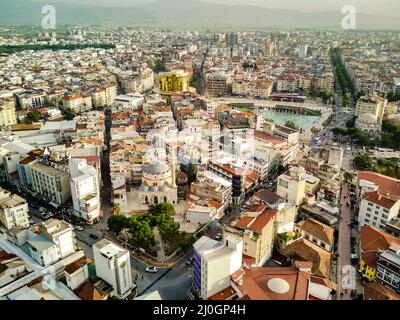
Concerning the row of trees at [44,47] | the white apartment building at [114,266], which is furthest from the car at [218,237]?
the row of trees at [44,47]

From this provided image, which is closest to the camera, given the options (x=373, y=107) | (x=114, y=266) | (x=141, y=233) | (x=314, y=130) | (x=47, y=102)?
(x=114, y=266)

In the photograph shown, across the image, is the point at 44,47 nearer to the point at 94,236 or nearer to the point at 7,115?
the point at 7,115

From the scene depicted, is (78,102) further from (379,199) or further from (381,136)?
(379,199)

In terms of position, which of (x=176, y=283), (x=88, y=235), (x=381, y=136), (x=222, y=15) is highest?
(x=222, y=15)

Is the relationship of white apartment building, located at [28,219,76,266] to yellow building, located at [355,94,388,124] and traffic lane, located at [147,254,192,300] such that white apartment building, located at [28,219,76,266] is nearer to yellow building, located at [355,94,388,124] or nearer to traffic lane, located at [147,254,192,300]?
A: traffic lane, located at [147,254,192,300]

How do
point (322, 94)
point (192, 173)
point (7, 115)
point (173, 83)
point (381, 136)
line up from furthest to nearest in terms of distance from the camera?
point (322, 94)
point (173, 83)
point (7, 115)
point (381, 136)
point (192, 173)

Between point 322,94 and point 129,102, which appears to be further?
point 322,94

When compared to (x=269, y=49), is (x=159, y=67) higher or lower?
lower

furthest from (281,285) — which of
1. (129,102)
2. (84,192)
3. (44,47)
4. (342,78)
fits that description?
(44,47)
